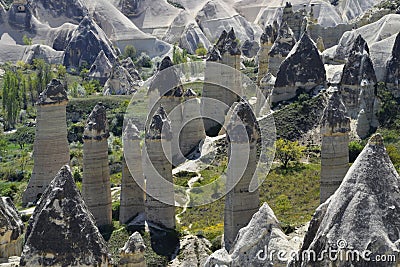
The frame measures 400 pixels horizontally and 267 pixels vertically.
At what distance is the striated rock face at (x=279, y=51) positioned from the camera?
48.0 meters

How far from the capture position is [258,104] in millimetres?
44656

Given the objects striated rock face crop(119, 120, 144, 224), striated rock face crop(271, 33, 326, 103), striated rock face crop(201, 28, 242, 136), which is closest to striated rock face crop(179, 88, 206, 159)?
striated rock face crop(201, 28, 242, 136)

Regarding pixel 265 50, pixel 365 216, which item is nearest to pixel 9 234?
pixel 365 216

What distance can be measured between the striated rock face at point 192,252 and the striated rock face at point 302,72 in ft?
56.5

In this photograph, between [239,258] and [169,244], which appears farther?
[169,244]

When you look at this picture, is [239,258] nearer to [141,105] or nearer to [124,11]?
[141,105]

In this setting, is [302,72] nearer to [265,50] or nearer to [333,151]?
[265,50]

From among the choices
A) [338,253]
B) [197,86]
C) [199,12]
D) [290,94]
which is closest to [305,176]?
[290,94]

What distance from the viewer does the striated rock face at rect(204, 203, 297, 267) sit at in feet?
42.7

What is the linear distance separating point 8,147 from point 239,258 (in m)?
48.0

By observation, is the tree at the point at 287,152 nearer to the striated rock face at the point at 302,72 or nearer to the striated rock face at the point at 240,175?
the striated rock face at the point at 302,72

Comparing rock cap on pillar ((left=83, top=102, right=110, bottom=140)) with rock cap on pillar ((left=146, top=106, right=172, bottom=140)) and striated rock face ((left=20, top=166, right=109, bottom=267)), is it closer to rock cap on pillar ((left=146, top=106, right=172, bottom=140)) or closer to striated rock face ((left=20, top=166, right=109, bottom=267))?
rock cap on pillar ((left=146, top=106, right=172, bottom=140))

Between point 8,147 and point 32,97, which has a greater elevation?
point 32,97

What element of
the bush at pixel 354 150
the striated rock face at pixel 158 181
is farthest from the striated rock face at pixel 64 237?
the bush at pixel 354 150
